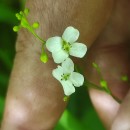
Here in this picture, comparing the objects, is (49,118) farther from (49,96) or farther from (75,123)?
(75,123)

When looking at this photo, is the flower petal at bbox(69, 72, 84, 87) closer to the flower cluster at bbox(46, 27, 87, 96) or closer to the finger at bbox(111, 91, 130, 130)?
the flower cluster at bbox(46, 27, 87, 96)

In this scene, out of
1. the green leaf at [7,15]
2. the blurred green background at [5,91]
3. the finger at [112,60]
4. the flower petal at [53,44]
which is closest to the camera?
the flower petal at [53,44]

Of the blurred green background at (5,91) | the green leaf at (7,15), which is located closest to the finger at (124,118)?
the blurred green background at (5,91)

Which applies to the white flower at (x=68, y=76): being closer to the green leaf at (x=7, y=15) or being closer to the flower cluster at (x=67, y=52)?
the flower cluster at (x=67, y=52)

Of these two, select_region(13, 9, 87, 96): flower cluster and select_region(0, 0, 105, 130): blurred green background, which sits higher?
select_region(13, 9, 87, 96): flower cluster

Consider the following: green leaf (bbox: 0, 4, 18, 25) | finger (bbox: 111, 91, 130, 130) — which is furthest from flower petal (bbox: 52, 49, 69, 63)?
green leaf (bbox: 0, 4, 18, 25)

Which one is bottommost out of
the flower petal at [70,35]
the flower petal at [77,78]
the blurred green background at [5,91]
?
the blurred green background at [5,91]

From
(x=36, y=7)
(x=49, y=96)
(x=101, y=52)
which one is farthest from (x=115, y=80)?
(x=36, y=7)
